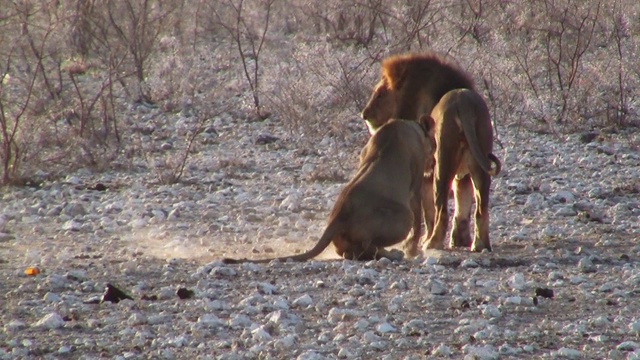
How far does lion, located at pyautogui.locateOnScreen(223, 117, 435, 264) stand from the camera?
7.87 meters

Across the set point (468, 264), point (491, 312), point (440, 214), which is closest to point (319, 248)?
point (468, 264)

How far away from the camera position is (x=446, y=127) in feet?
28.0

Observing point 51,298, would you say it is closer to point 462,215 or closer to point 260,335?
point 260,335

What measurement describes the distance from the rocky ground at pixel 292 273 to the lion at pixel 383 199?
28 centimetres

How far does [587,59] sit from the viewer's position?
16.2 meters

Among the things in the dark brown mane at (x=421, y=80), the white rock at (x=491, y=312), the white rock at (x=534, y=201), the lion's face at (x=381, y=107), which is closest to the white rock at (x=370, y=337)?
the white rock at (x=491, y=312)

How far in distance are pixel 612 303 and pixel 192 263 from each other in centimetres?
276

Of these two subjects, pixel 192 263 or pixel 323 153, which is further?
pixel 323 153

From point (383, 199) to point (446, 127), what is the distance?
0.88 m

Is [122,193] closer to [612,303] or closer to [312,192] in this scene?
[312,192]

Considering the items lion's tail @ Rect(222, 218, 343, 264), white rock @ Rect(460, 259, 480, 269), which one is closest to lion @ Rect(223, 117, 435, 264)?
lion's tail @ Rect(222, 218, 343, 264)

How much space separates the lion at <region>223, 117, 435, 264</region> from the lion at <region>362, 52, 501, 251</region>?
169 millimetres

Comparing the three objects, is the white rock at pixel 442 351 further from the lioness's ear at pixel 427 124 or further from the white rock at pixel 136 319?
the lioness's ear at pixel 427 124

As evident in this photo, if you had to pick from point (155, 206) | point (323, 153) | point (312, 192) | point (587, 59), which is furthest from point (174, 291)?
point (587, 59)
